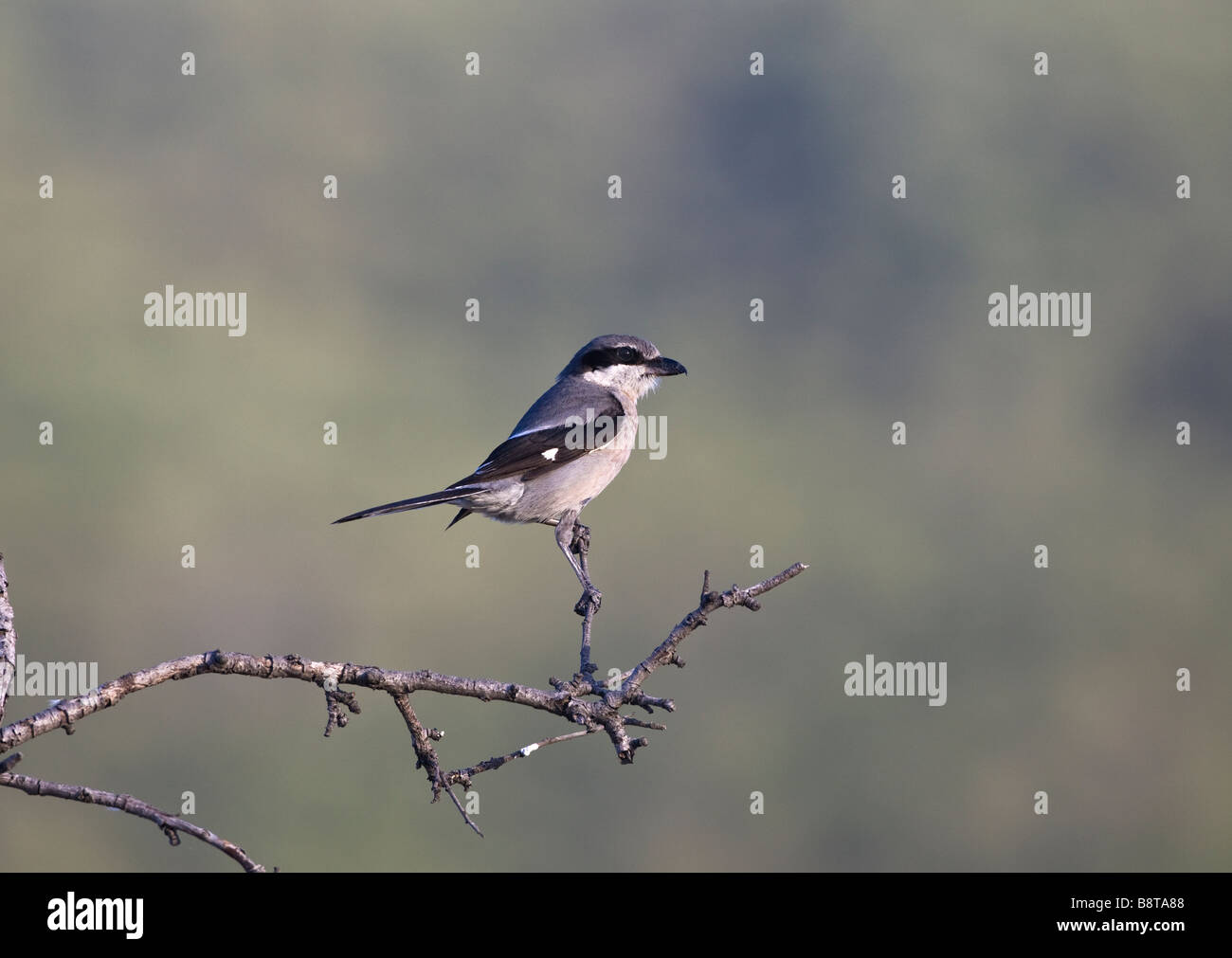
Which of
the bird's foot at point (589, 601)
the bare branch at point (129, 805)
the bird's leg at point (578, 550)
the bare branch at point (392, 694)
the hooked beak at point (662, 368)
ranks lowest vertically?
the bare branch at point (129, 805)

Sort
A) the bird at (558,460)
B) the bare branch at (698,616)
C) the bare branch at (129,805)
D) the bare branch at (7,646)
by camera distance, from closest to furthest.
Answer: the bare branch at (129,805)
the bare branch at (7,646)
the bare branch at (698,616)
the bird at (558,460)

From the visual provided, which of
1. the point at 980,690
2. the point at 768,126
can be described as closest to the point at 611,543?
the point at 980,690

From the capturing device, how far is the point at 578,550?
6.93m

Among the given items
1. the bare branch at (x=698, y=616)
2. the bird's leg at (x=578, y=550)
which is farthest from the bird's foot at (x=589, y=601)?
the bare branch at (x=698, y=616)

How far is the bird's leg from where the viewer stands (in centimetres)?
588

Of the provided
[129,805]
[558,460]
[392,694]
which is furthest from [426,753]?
[558,460]

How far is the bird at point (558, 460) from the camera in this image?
342 inches

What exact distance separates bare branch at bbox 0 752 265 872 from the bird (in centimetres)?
400

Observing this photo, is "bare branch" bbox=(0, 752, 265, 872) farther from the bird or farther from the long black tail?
the bird

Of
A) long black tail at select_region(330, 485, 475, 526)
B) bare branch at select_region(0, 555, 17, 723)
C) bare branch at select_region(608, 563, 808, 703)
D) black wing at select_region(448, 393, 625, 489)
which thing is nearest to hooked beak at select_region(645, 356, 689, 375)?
black wing at select_region(448, 393, 625, 489)

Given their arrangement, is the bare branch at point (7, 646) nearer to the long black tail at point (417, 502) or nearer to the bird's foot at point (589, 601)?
the long black tail at point (417, 502)

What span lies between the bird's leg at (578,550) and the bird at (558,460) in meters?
0.02

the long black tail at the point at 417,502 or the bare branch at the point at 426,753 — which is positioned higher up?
the long black tail at the point at 417,502

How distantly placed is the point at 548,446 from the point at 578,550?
2172 mm
